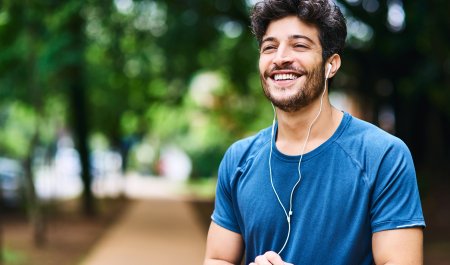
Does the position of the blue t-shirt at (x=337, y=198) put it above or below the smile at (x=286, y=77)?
below

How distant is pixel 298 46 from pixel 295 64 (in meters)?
0.06

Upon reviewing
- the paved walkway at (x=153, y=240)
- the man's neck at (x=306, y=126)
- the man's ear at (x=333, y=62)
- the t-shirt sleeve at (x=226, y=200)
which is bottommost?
the paved walkway at (x=153, y=240)

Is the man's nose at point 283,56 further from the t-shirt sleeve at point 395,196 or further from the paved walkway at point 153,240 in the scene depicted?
the paved walkway at point 153,240

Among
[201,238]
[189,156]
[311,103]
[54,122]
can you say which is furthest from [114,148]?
[311,103]

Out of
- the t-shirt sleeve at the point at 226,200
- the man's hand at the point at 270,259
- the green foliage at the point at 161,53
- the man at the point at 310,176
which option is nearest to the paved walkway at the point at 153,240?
the green foliage at the point at 161,53

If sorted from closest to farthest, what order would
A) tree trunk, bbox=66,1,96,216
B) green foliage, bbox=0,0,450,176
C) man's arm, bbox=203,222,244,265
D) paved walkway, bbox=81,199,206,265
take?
man's arm, bbox=203,222,244,265
green foliage, bbox=0,0,450,176
paved walkway, bbox=81,199,206,265
tree trunk, bbox=66,1,96,216

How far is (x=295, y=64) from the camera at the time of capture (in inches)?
88.8

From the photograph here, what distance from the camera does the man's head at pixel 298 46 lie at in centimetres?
225

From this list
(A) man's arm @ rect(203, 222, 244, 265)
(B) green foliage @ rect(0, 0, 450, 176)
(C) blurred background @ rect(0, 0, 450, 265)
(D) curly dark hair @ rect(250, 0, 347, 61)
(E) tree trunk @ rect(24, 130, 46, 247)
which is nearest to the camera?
(D) curly dark hair @ rect(250, 0, 347, 61)

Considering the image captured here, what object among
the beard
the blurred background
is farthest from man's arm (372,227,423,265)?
the blurred background

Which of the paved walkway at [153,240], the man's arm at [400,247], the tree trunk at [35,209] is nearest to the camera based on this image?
the man's arm at [400,247]

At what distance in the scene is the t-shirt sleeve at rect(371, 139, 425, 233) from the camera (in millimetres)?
2070

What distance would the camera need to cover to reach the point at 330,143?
7.31ft

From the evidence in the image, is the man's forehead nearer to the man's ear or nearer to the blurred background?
the man's ear
